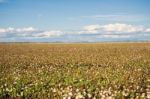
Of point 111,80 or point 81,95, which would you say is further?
point 111,80

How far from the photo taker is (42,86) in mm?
12445

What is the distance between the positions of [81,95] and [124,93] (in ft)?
4.64

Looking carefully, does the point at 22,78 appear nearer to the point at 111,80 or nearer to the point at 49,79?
the point at 49,79

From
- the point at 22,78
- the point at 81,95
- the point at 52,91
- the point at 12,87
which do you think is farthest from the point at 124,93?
the point at 22,78

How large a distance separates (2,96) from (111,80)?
454cm

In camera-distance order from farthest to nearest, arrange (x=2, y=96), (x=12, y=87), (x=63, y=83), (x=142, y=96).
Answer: (x=63, y=83) < (x=12, y=87) < (x=2, y=96) < (x=142, y=96)

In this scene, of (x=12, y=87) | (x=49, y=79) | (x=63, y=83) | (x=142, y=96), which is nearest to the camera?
(x=142, y=96)

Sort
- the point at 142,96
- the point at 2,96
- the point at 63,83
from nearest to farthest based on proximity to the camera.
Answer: the point at 142,96 → the point at 2,96 → the point at 63,83

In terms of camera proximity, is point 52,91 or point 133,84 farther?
point 133,84

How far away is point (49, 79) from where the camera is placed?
13844mm

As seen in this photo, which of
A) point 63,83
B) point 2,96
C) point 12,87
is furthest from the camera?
point 63,83

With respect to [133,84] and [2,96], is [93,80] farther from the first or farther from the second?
[2,96]

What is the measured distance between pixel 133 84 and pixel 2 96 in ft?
16.0

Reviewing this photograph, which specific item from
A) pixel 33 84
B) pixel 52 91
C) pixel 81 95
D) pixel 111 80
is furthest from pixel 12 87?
pixel 111 80
